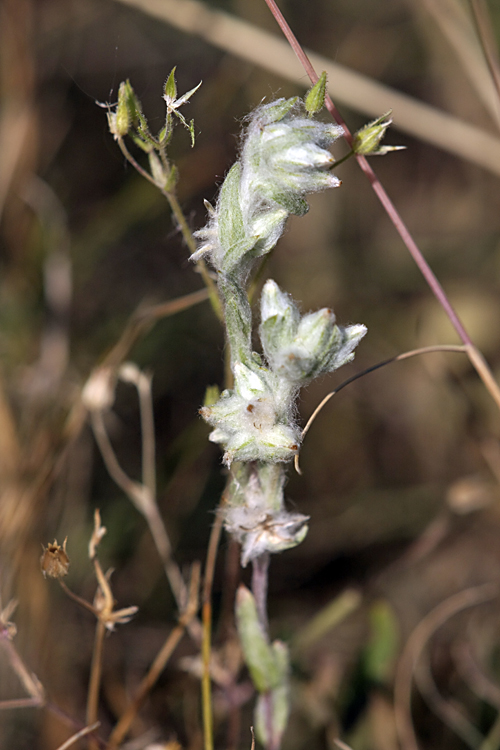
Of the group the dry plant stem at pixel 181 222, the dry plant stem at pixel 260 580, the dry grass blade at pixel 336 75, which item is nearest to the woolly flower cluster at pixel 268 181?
the dry plant stem at pixel 181 222

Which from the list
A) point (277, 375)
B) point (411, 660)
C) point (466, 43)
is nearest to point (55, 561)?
point (277, 375)

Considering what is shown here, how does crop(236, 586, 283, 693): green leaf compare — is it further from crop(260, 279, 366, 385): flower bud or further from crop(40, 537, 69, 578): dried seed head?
crop(260, 279, 366, 385): flower bud

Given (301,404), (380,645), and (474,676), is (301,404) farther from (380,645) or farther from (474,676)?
(474,676)

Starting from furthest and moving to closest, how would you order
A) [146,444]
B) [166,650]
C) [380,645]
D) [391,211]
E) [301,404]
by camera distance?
1. [301,404]
2. [146,444]
3. [380,645]
4. [166,650]
5. [391,211]

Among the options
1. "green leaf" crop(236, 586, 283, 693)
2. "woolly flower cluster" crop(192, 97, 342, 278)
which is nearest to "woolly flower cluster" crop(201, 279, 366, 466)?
"woolly flower cluster" crop(192, 97, 342, 278)

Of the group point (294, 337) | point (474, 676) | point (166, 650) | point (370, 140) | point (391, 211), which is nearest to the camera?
point (294, 337)

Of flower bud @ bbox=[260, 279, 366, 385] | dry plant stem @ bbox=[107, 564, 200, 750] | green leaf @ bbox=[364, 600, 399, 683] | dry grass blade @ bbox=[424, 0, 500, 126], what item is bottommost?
green leaf @ bbox=[364, 600, 399, 683]

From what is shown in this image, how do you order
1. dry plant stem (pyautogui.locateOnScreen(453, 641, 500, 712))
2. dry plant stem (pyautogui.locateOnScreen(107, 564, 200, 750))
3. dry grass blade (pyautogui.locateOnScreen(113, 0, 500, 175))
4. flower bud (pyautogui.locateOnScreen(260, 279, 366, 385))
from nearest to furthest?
flower bud (pyautogui.locateOnScreen(260, 279, 366, 385)) → dry plant stem (pyautogui.locateOnScreen(107, 564, 200, 750)) → dry plant stem (pyautogui.locateOnScreen(453, 641, 500, 712)) → dry grass blade (pyautogui.locateOnScreen(113, 0, 500, 175))

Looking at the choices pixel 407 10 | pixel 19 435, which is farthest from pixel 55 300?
pixel 407 10
